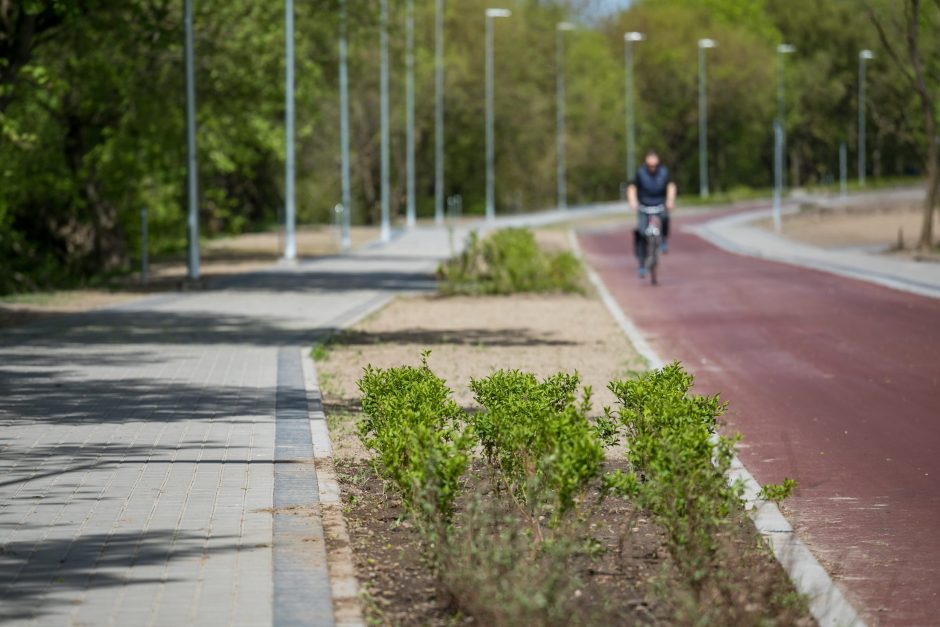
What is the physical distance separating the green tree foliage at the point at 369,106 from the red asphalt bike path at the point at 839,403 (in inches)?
388

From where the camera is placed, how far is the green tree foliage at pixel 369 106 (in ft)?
114

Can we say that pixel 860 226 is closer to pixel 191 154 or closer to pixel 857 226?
pixel 857 226

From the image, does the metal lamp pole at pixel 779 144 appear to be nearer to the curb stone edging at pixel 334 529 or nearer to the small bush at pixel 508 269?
the small bush at pixel 508 269

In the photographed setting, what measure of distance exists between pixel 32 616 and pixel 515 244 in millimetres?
23454

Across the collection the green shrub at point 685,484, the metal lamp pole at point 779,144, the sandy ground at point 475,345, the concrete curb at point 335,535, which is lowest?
the concrete curb at point 335,535

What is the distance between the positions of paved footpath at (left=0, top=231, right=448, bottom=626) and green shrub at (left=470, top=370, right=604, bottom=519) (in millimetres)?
946

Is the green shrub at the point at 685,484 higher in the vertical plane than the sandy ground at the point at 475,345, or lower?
higher

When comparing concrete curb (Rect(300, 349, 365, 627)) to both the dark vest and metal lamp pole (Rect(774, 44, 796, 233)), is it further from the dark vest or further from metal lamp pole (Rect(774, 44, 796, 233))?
metal lamp pole (Rect(774, 44, 796, 233))

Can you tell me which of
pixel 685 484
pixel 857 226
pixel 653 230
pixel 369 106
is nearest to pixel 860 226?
pixel 857 226

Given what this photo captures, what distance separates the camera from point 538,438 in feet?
26.1

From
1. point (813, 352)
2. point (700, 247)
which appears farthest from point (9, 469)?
point (700, 247)

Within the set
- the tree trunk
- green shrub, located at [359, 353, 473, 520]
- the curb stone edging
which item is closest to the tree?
the tree trunk

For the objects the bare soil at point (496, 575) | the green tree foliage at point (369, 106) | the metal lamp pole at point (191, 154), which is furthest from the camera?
the green tree foliage at point (369, 106)

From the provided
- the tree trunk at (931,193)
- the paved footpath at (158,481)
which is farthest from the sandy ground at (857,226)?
the paved footpath at (158,481)
